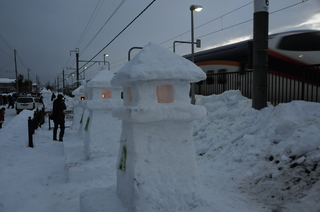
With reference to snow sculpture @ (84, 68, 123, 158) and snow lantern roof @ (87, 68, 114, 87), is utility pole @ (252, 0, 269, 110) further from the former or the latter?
snow lantern roof @ (87, 68, 114, 87)

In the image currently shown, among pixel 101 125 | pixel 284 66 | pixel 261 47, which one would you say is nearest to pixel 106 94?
pixel 101 125

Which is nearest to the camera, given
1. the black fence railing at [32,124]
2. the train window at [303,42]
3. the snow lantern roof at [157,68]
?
the snow lantern roof at [157,68]

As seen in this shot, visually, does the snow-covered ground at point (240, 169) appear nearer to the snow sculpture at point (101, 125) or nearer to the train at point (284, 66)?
the snow sculpture at point (101, 125)

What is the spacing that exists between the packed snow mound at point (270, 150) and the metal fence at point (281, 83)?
1.29 meters

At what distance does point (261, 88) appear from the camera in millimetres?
6629

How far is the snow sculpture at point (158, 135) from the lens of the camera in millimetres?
2980

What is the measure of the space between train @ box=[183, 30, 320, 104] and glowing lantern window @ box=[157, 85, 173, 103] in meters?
5.01

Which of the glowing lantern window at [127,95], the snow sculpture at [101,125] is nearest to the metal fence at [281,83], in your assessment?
the snow sculpture at [101,125]

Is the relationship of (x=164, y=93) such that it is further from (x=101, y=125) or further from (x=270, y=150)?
(x=101, y=125)

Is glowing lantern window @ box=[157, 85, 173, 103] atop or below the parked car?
atop

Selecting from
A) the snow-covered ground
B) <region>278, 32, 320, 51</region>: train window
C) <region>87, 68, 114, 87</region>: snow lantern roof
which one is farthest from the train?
<region>87, 68, 114, 87</region>: snow lantern roof

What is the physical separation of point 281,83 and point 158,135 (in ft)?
26.9

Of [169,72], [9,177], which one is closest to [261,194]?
[169,72]

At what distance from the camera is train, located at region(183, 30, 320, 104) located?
6.86 meters
